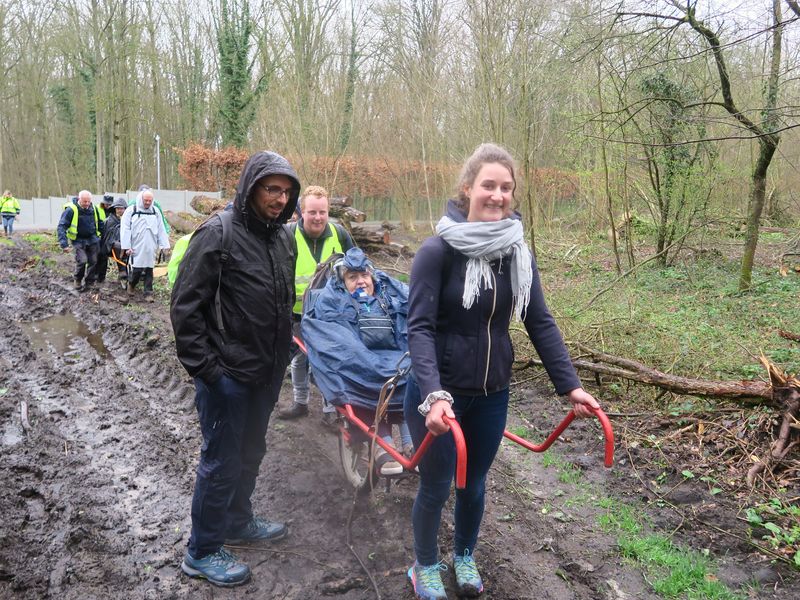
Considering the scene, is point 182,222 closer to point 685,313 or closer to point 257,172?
point 685,313

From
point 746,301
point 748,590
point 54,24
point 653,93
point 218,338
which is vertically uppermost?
point 54,24

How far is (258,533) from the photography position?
Result: 3648 mm

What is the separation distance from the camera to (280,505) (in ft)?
13.5

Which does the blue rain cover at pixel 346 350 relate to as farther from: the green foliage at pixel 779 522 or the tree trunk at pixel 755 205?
the tree trunk at pixel 755 205

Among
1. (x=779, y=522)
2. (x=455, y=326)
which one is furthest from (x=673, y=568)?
(x=455, y=326)

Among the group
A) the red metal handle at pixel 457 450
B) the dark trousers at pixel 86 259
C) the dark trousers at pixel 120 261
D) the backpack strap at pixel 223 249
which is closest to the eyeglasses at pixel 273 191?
the backpack strap at pixel 223 249

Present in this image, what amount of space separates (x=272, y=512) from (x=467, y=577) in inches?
59.3

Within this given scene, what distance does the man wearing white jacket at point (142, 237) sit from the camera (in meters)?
11.2

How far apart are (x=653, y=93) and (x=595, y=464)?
866 centimetres

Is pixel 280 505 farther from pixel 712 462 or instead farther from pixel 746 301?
pixel 746 301

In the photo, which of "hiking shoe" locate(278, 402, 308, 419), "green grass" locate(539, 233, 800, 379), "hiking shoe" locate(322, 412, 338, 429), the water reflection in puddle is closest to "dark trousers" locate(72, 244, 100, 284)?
the water reflection in puddle

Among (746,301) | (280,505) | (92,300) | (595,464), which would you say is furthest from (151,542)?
(746,301)

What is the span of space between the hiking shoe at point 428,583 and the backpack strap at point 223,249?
1589 mm

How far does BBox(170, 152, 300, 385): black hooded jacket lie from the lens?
2943 mm
